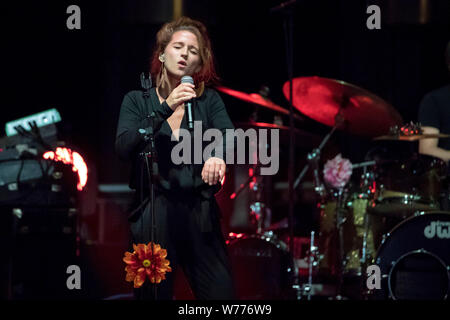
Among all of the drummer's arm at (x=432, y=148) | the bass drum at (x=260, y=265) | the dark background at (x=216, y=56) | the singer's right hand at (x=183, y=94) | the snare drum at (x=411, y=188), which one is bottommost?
the bass drum at (x=260, y=265)

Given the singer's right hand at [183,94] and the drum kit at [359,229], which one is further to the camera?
the drum kit at [359,229]

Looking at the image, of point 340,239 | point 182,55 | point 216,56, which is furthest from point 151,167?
point 216,56

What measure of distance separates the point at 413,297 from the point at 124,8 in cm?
389

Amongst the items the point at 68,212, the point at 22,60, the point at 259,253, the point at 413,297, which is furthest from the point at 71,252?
the point at 22,60

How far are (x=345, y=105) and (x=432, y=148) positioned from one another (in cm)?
68

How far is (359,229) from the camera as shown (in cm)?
447

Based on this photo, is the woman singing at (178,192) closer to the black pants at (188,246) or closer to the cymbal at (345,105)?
the black pants at (188,246)

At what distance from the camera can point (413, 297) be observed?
3902mm

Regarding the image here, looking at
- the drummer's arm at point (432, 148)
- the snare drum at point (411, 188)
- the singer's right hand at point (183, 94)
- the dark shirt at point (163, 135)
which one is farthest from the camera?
the drummer's arm at point (432, 148)

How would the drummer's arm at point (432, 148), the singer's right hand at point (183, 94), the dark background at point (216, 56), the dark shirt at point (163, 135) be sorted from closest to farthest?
the singer's right hand at point (183, 94), the dark shirt at point (163, 135), the drummer's arm at point (432, 148), the dark background at point (216, 56)

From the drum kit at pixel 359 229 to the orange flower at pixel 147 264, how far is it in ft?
5.14

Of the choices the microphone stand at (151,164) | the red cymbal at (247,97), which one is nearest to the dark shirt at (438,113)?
the red cymbal at (247,97)

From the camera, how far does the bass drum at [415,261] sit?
12.6ft

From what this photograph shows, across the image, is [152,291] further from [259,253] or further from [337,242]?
[337,242]
